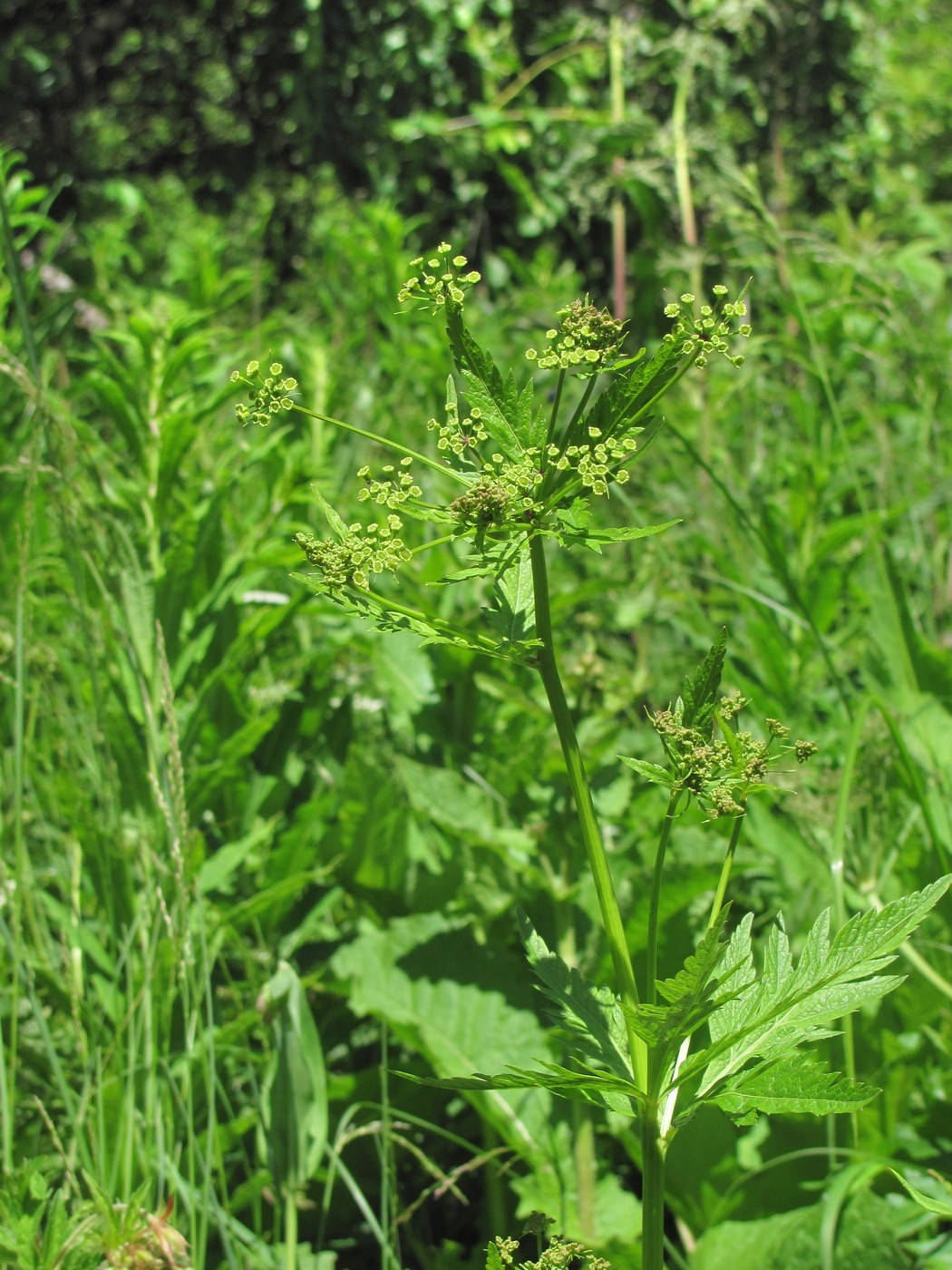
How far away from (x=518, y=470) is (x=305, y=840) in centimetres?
103

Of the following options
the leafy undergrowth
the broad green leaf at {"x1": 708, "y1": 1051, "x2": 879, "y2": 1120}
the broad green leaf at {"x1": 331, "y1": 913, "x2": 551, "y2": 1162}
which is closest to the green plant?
the broad green leaf at {"x1": 708, "y1": 1051, "x2": 879, "y2": 1120}

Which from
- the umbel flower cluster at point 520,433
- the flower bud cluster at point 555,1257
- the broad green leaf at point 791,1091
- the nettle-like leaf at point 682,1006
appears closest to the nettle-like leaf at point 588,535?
the umbel flower cluster at point 520,433

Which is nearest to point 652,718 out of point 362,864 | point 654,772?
point 654,772

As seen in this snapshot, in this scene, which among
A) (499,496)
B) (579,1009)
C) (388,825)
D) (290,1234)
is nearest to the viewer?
(499,496)

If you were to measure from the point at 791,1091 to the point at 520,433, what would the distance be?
453 millimetres

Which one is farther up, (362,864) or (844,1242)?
(362,864)

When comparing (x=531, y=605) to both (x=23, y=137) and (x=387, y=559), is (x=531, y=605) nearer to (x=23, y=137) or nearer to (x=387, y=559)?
(x=387, y=559)

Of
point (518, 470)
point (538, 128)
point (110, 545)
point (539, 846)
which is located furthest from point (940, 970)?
point (538, 128)

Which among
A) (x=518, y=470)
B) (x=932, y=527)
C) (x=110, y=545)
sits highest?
(x=518, y=470)

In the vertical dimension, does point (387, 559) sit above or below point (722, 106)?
below

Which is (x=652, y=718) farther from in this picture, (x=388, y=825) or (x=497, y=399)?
(x=388, y=825)

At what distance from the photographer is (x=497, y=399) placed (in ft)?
2.47

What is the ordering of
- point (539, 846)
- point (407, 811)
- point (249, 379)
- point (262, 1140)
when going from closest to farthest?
point (249, 379)
point (262, 1140)
point (539, 846)
point (407, 811)

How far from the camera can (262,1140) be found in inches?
50.0
